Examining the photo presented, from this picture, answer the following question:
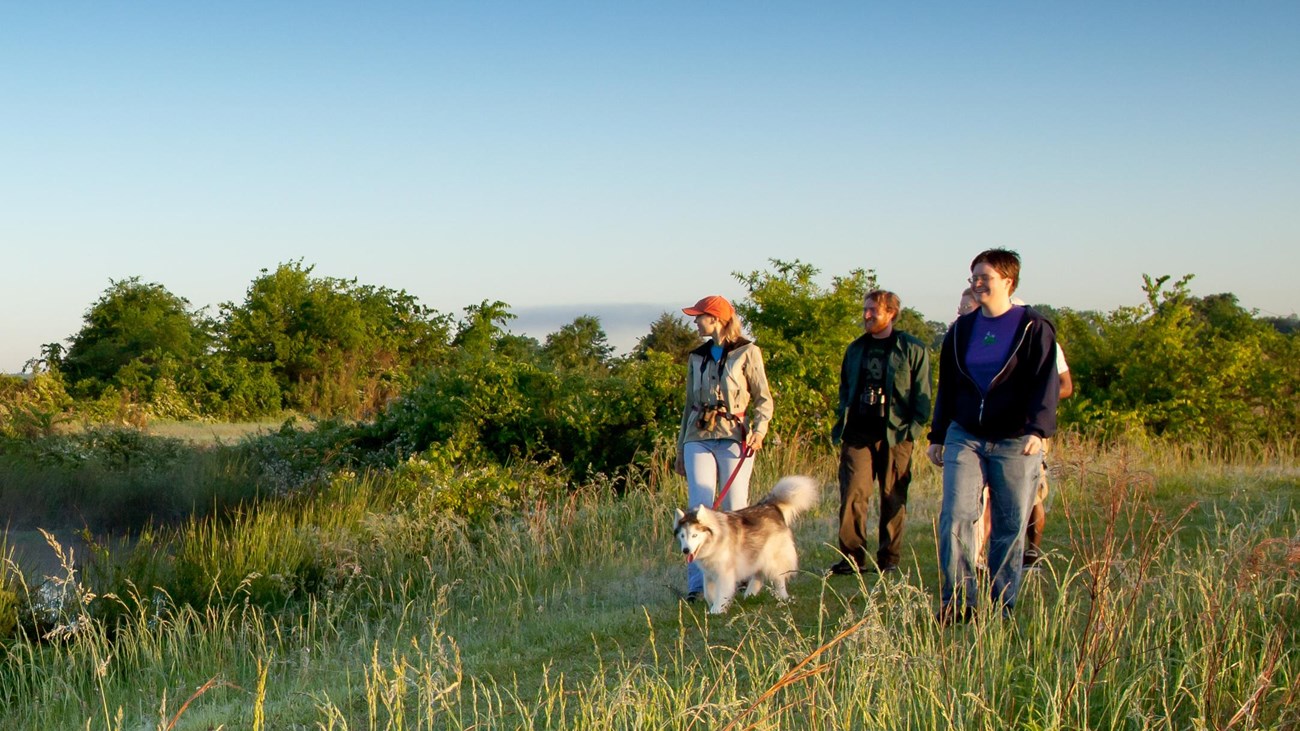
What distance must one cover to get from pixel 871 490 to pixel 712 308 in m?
1.64

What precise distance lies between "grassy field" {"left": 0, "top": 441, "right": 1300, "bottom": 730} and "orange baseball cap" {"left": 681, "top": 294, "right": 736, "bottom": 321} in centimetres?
188

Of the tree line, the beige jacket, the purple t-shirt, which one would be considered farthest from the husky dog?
the tree line

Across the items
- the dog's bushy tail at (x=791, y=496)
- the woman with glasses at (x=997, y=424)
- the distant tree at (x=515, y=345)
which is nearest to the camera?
the woman with glasses at (x=997, y=424)

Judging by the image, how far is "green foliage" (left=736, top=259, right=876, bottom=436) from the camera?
1300 cm

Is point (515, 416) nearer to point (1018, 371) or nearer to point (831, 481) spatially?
point (831, 481)

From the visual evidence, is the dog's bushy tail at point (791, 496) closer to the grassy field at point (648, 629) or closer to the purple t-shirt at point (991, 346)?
the grassy field at point (648, 629)

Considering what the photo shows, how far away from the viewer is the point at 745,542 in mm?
6629

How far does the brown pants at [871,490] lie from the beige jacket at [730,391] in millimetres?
662

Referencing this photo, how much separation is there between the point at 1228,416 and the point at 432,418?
36.2 ft

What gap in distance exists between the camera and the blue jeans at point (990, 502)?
5.54 metres

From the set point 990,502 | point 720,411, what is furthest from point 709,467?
point 990,502

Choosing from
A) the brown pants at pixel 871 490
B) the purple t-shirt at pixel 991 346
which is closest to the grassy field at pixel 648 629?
the brown pants at pixel 871 490

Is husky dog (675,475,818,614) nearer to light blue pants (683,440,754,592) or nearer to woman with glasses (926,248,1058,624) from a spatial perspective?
light blue pants (683,440,754,592)

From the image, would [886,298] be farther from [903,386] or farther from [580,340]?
[580,340]
